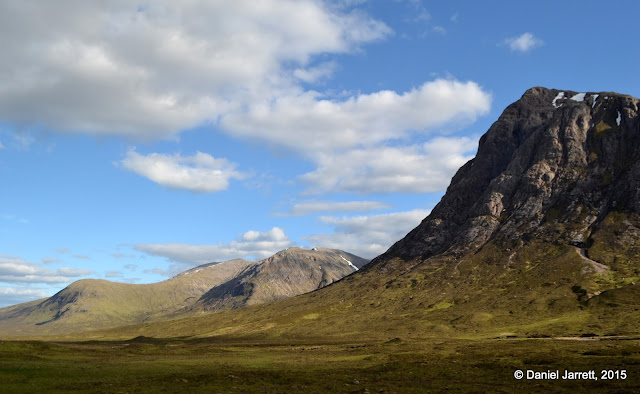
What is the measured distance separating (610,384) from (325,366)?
44.8 metres

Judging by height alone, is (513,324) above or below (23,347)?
below

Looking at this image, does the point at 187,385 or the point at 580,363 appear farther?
the point at 580,363

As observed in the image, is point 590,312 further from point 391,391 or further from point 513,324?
point 391,391

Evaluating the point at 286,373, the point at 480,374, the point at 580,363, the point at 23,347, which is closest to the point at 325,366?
the point at 286,373

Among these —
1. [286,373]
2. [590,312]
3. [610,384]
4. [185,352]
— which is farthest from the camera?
[590,312]

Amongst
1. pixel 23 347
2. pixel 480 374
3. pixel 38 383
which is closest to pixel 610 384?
pixel 480 374

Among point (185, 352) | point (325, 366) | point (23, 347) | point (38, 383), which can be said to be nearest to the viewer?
point (38, 383)

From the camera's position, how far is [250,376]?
6362 cm

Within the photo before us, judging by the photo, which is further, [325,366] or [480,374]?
[325,366]

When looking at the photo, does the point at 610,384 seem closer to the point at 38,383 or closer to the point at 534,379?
the point at 534,379

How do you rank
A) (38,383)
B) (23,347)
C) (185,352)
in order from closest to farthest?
(38,383)
(23,347)
(185,352)

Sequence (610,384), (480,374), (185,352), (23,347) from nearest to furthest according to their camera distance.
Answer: (610,384), (480,374), (23,347), (185,352)

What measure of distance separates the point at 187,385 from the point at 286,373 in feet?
58.6

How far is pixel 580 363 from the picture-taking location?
65625mm
